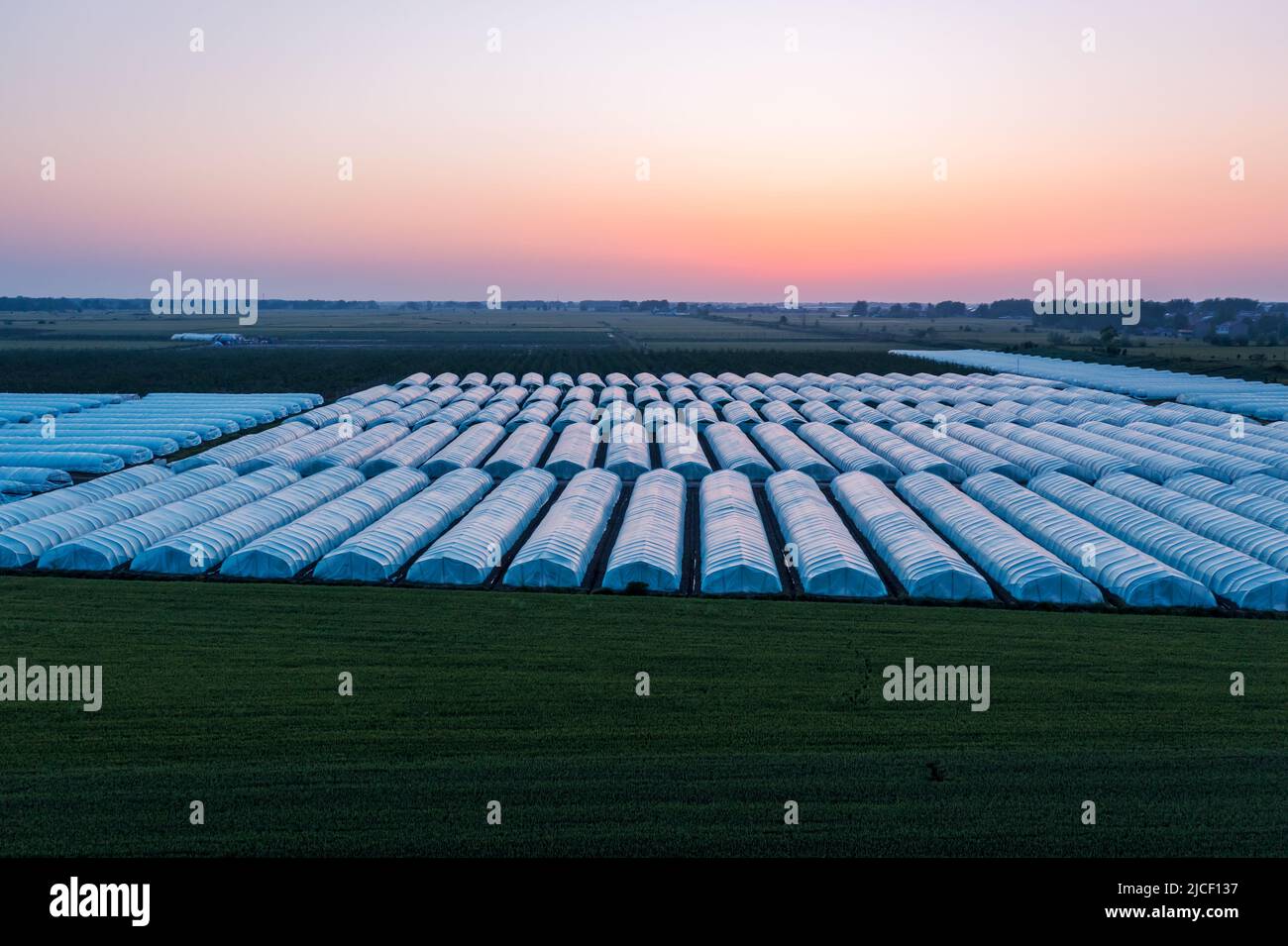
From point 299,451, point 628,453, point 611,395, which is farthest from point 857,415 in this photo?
point 299,451

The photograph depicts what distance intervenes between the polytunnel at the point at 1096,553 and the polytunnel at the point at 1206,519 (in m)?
2.72

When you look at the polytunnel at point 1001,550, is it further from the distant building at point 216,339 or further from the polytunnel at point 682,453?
the distant building at point 216,339

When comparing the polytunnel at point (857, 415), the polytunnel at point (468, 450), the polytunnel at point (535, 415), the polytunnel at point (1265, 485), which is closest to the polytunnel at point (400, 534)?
the polytunnel at point (468, 450)

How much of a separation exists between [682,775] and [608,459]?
24.5 meters

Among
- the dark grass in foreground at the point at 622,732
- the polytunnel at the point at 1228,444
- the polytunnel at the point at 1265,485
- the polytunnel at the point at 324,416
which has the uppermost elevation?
the polytunnel at the point at 324,416

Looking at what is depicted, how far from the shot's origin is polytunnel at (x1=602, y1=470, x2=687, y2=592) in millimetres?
23172

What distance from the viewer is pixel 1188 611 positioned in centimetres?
2169

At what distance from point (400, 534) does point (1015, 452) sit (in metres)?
24.6

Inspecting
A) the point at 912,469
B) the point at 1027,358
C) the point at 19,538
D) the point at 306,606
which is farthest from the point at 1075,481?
the point at 1027,358

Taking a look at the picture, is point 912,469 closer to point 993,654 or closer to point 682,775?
point 993,654

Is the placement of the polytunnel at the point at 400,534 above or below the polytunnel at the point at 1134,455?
below

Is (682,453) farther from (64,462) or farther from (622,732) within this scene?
(622,732)

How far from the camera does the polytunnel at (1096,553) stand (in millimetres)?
22062

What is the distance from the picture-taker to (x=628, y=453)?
38.3m
